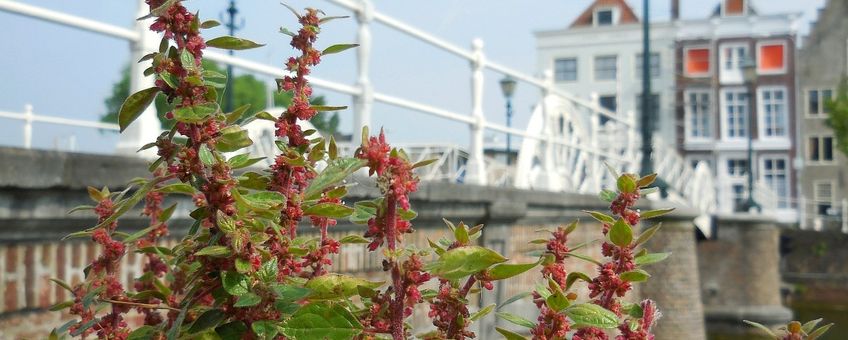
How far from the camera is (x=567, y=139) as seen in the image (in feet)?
34.9

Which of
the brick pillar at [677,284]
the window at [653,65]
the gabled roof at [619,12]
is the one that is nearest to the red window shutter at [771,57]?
the window at [653,65]

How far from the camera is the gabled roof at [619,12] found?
4509 centimetres

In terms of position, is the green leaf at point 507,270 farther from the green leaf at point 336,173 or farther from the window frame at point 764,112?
the window frame at point 764,112

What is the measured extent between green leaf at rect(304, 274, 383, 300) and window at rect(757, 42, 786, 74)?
43.2 metres

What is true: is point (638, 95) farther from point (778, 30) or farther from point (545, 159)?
point (545, 159)

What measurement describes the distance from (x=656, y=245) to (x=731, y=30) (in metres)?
29.7

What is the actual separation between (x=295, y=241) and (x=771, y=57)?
4349 centimetres

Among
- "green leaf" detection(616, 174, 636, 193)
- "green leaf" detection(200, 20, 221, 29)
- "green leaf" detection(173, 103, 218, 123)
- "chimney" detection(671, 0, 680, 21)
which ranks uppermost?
"chimney" detection(671, 0, 680, 21)

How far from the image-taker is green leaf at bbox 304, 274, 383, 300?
1047 mm

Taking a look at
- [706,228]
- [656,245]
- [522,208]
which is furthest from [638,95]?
[522,208]

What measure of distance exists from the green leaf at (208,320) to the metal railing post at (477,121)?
6.11 m

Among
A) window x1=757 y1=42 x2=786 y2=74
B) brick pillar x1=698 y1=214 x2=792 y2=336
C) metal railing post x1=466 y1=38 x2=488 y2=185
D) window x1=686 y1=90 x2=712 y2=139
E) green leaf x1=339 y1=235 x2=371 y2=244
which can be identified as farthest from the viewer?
window x1=686 y1=90 x2=712 y2=139

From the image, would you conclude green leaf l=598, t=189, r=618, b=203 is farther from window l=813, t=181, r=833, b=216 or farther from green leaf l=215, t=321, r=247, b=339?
window l=813, t=181, r=833, b=216

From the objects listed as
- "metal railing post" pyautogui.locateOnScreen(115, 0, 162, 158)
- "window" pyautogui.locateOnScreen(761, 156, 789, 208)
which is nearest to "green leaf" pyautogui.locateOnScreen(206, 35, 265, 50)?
"metal railing post" pyautogui.locateOnScreen(115, 0, 162, 158)
